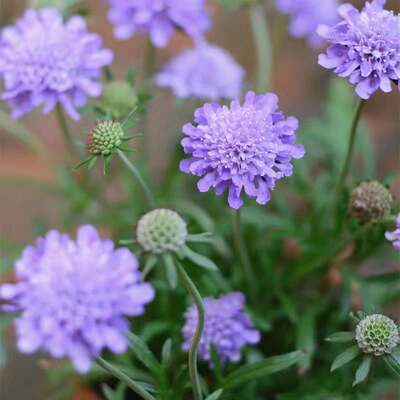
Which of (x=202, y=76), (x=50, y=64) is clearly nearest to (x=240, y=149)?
(x=50, y=64)

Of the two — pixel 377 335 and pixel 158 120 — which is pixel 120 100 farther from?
pixel 158 120

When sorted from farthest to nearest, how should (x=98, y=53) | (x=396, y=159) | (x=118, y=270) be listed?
1. (x=396, y=159)
2. (x=98, y=53)
3. (x=118, y=270)

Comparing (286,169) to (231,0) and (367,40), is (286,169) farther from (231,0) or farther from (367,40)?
(231,0)

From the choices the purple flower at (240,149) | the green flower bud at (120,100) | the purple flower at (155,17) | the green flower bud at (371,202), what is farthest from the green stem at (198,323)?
the purple flower at (155,17)

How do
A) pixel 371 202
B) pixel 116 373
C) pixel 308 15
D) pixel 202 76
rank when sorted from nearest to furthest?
1. pixel 116 373
2. pixel 371 202
3. pixel 202 76
4. pixel 308 15

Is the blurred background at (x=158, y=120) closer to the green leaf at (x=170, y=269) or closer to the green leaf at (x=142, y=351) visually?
the green leaf at (x=142, y=351)

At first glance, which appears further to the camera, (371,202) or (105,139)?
(371,202)

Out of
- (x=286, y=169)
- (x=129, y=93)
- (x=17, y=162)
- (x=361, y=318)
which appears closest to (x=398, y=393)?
(x=361, y=318)
